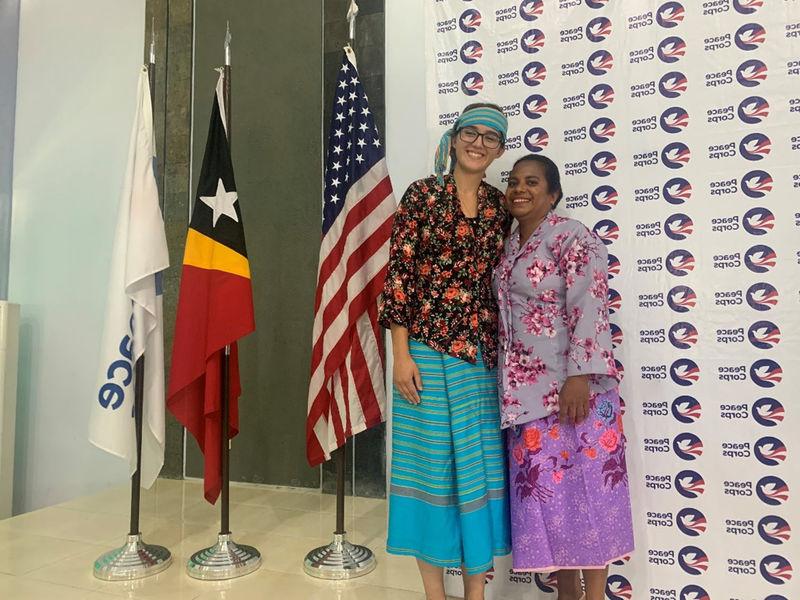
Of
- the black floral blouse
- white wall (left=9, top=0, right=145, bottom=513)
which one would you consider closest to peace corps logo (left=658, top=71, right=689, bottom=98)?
the black floral blouse

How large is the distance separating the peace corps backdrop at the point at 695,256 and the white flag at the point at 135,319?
172 centimetres

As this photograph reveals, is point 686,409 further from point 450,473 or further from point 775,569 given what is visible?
point 450,473

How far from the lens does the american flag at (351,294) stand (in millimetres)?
2688

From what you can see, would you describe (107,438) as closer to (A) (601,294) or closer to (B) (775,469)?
(A) (601,294)

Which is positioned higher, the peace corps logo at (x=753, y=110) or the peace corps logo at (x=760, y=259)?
the peace corps logo at (x=753, y=110)

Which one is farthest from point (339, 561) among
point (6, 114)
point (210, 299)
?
point (6, 114)

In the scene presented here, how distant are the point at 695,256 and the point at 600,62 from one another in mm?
872

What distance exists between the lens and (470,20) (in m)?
2.59

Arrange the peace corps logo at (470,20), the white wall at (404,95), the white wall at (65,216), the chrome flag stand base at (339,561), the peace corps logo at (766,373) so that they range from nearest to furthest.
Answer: the peace corps logo at (766,373) → the peace corps logo at (470,20) → the chrome flag stand base at (339,561) → the white wall at (404,95) → the white wall at (65,216)

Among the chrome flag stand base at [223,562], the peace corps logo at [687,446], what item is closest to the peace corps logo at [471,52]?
the peace corps logo at [687,446]

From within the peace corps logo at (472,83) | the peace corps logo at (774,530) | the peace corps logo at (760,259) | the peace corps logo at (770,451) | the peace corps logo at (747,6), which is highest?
the peace corps logo at (747,6)

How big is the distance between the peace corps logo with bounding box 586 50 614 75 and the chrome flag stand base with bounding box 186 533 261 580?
2.63 m

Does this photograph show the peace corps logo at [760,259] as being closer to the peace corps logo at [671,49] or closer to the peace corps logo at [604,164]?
the peace corps logo at [604,164]

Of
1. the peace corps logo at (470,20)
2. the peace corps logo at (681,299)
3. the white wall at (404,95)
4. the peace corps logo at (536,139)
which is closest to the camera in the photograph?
the peace corps logo at (681,299)
